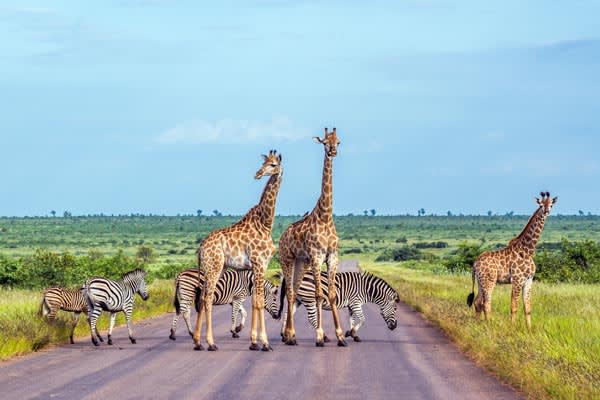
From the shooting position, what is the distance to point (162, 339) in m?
20.5

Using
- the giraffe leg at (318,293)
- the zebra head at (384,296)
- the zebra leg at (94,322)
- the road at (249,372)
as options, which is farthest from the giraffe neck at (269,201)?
the zebra leg at (94,322)

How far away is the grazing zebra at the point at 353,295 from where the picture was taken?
66.2ft

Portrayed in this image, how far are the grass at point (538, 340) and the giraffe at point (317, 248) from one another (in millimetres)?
2526

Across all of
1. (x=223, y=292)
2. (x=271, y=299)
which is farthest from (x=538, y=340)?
(x=271, y=299)

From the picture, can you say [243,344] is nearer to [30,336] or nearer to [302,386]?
[30,336]

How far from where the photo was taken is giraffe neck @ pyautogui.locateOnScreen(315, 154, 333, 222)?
19.5 meters

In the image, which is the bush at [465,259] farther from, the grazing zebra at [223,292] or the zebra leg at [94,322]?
the zebra leg at [94,322]

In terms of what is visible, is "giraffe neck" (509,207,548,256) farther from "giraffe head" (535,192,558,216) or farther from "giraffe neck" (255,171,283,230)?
"giraffe neck" (255,171,283,230)

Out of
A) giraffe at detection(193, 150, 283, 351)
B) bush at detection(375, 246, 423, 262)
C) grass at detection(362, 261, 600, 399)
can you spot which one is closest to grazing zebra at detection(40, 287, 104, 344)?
giraffe at detection(193, 150, 283, 351)

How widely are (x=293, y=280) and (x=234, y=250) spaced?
1594mm

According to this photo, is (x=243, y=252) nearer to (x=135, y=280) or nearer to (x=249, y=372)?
(x=135, y=280)

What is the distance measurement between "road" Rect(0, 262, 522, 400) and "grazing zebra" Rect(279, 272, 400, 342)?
0.51 m

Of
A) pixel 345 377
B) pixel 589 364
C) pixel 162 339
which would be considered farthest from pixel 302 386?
pixel 162 339

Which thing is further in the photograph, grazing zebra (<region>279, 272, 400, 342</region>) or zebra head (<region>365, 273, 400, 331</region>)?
zebra head (<region>365, 273, 400, 331</region>)
